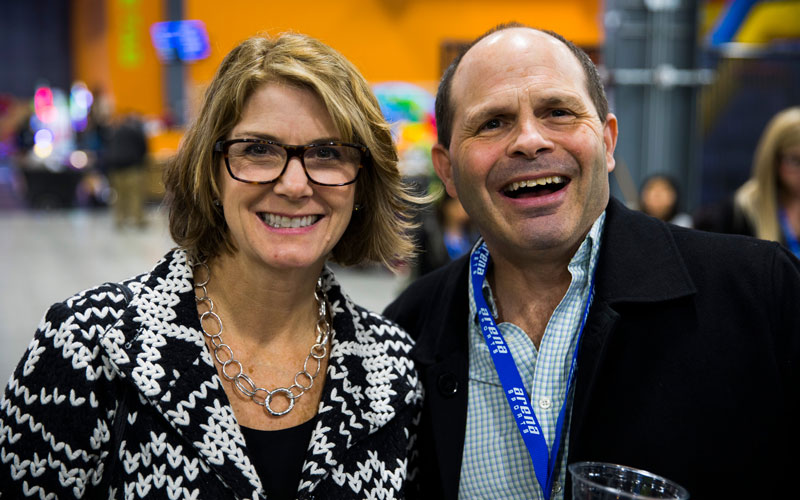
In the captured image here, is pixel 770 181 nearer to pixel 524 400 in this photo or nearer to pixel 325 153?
pixel 524 400

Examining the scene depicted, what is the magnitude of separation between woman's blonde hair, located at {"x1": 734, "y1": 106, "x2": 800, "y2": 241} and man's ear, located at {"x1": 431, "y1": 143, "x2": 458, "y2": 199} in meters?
2.34

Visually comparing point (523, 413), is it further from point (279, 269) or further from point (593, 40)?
point (593, 40)

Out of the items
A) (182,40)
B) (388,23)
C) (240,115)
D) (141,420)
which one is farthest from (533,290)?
(182,40)

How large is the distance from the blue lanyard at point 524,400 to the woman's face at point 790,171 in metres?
2.52

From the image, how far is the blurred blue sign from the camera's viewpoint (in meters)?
15.0

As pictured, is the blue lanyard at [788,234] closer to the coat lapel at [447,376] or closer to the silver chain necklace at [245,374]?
the coat lapel at [447,376]

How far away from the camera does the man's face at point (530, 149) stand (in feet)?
5.92

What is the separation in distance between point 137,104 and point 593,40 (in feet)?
37.4

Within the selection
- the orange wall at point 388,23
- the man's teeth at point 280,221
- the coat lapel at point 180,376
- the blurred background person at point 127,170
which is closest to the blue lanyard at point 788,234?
the man's teeth at point 280,221

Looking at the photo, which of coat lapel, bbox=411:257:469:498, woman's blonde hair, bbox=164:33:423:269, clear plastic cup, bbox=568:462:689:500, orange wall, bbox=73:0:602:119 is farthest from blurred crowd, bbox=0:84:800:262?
orange wall, bbox=73:0:602:119

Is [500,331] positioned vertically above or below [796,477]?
above

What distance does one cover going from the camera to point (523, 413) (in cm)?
172

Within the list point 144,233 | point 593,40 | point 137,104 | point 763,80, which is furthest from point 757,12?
point 137,104

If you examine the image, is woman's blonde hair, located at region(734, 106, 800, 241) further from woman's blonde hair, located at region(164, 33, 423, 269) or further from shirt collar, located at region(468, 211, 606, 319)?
woman's blonde hair, located at region(164, 33, 423, 269)
